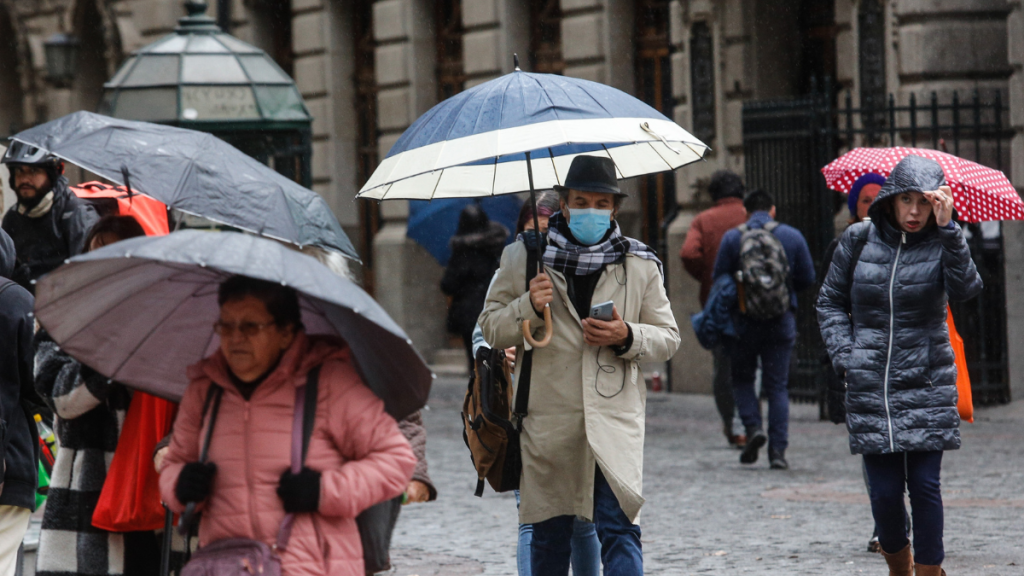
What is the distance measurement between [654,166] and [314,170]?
14776mm

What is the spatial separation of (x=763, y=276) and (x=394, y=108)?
31.7 feet

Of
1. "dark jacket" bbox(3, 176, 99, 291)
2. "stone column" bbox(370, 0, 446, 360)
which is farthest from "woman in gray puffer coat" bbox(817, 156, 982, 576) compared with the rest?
"stone column" bbox(370, 0, 446, 360)

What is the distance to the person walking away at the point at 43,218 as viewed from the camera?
7.55 m

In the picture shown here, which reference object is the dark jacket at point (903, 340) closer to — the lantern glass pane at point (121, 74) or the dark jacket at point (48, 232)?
the dark jacket at point (48, 232)

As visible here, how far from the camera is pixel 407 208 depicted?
18422 mm

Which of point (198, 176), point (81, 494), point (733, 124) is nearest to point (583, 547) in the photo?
point (81, 494)

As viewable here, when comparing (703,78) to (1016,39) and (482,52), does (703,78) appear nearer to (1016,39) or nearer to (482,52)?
(1016,39)

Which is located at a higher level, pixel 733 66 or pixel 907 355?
pixel 733 66

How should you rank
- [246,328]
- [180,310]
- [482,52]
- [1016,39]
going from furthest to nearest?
[482,52]
[1016,39]
[180,310]
[246,328]

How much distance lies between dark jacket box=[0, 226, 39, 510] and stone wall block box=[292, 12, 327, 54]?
15421mm

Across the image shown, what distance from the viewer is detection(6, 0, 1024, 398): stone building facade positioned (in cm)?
1294

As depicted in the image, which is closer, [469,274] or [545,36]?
[469,274]

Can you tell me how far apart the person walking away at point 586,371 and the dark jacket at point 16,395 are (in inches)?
59.2

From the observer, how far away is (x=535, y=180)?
5.93 metres
